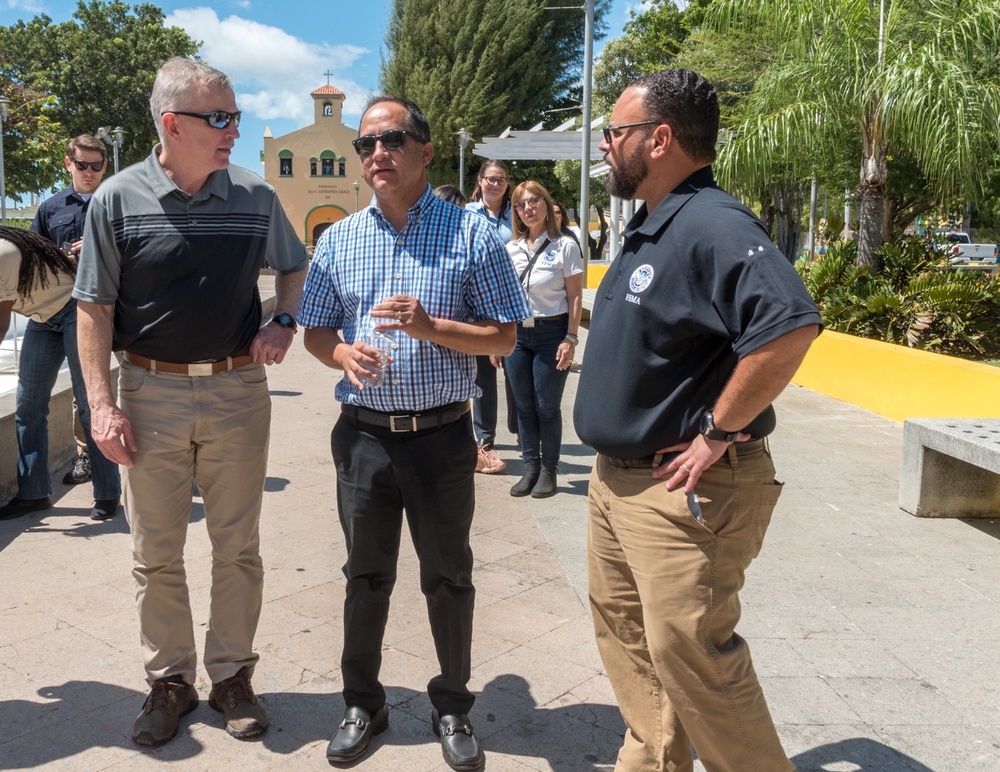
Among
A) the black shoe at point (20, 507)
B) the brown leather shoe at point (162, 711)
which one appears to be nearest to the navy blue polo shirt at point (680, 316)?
the brown leather shoe at point (162, 711)

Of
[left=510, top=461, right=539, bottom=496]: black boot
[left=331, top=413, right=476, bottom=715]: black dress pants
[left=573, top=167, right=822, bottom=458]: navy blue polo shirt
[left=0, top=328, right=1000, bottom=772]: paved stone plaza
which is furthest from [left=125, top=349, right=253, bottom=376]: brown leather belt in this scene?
[left=510, top=461, right=539, bottom=496]: black boot

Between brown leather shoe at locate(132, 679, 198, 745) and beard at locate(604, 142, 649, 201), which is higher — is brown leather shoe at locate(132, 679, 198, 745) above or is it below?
below

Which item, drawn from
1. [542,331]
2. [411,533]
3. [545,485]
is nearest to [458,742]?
[411,533]

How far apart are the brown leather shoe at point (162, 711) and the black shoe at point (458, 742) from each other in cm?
88

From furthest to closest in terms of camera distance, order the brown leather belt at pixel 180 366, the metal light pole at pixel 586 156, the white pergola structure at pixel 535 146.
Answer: the white pergola structure at pixel 535 146 < the metal light pole at pixel 586 156 < the brown leather belt at pixel 180 366

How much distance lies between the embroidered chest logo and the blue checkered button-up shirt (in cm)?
70

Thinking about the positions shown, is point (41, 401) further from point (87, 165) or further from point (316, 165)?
point (316, 165)

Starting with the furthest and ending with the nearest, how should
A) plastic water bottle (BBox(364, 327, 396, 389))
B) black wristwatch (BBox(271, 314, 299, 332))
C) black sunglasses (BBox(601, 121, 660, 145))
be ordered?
black wristwatch (BBox(271, 314, 299, 332)) < plastic water bottle (BBox(364, 327, 396, 389)) < black sunglasses (BBox(601, 121, 660, 145))

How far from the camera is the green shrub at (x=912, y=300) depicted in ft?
32.7

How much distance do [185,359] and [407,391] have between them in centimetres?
80

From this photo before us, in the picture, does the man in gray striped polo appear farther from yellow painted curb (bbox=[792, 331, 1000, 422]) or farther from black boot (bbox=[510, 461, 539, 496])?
yellow painted curb (bbox=[792, 331, 1000, 422])

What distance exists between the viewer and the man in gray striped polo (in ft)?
10.3

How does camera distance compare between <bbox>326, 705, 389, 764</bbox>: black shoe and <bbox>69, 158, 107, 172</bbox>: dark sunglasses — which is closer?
<bbox>326, 705, 389, 764</bbox>: black shoe

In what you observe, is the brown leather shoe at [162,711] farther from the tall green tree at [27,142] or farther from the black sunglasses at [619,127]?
the tall green tree at [27,142]
